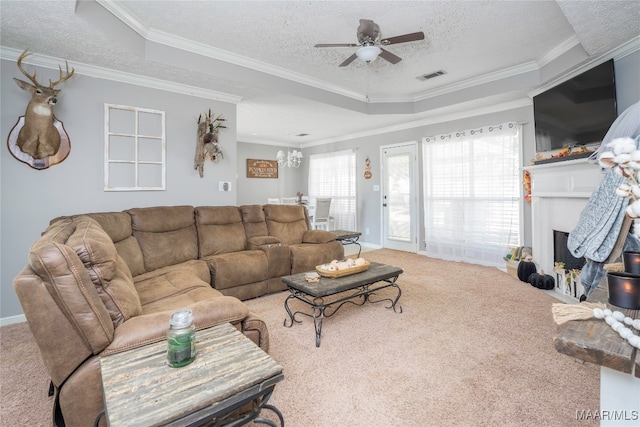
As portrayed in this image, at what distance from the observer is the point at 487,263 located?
183 inches

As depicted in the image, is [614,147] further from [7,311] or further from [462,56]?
[7,311]

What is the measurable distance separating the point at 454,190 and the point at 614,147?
4.38m

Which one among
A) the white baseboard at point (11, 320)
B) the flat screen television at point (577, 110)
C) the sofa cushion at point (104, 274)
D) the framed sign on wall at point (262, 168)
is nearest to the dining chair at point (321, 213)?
the framed sign on wall at point (262, 168)

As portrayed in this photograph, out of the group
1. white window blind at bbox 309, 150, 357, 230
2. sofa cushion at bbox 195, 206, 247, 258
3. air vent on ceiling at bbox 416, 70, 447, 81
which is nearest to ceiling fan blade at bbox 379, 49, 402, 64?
air vent on ceiling at bbox 416, 70, 447, 81

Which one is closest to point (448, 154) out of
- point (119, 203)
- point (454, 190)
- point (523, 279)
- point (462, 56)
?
point (454, 190)

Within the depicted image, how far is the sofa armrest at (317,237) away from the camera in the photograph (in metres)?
4.08

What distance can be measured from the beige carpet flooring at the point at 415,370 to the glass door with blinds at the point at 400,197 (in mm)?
2825

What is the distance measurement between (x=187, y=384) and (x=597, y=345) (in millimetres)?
1187

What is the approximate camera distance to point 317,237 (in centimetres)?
414

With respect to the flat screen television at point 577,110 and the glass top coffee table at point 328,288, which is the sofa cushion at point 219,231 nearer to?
the glass top coffee table at point 328,288

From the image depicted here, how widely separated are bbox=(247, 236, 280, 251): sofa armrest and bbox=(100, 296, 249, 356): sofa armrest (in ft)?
6.46

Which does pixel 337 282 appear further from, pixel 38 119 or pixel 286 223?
pixel 38 119

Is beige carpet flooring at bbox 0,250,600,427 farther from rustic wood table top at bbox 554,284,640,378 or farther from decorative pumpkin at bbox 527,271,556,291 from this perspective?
rustic wood table top at bbox 554,284,640,378

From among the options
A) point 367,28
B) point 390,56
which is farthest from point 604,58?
point 367,28
